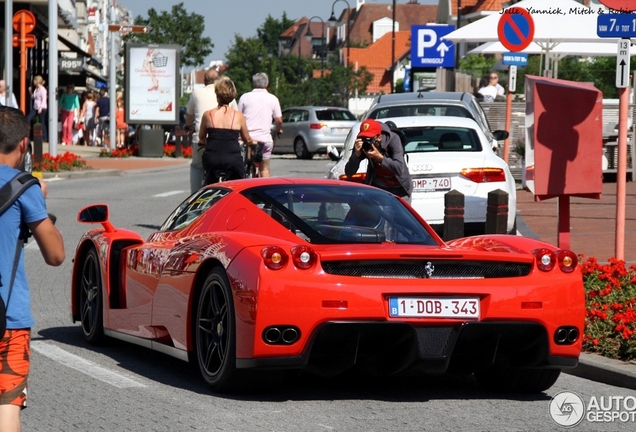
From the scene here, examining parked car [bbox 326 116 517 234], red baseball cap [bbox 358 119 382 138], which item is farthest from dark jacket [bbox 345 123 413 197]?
parked car [bbox 326 116 517 234]

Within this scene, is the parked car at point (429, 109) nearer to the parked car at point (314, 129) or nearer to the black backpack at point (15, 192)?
the black backpack at point (15, 192)

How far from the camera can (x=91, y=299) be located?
8.90m

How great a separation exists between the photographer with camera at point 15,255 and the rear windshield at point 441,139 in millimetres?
10390

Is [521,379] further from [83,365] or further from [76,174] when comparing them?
[76,174]

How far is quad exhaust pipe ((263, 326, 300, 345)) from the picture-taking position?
662 centimetres

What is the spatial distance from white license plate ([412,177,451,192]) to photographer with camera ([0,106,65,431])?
9.83 m

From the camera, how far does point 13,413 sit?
183 inches

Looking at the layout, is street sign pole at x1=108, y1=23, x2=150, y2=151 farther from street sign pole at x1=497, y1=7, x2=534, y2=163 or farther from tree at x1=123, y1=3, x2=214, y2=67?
tree at x1=123, y1=3, x2=214, y2=67

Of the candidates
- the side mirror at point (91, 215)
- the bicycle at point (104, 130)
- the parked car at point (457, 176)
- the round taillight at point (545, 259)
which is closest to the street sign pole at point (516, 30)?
the parked car at point (457, 176)

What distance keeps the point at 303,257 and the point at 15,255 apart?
211 centimetres

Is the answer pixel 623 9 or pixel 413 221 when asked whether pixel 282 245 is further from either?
pixel 623 9

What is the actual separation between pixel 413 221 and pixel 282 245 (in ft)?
4.12

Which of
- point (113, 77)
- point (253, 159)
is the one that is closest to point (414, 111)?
point (253, 159)

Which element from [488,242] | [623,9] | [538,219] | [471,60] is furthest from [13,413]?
[471,60]
